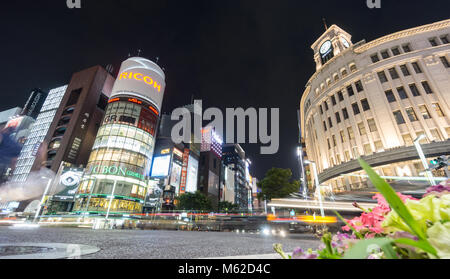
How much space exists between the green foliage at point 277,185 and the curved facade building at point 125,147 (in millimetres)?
27141

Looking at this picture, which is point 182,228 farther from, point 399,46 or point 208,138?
point 208,138

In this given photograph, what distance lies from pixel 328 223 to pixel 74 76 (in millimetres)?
83916

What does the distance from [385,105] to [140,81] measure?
2165 inches

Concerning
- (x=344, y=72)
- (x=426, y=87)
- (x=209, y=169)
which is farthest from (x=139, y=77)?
(x=426, y=87)

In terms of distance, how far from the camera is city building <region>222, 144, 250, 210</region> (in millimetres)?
112800

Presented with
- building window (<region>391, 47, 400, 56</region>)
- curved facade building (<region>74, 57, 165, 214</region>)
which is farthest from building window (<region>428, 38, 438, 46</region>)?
curved facade building (<region>74, 57, 165, 214</region>)

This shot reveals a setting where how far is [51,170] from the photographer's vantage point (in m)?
50.8

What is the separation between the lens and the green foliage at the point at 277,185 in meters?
29.6

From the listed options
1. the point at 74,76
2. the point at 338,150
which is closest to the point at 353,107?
the point at 338,150

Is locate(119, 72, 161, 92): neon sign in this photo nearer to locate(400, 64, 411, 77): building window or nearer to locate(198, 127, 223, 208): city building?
locate(198, 127, 223, 208): city building

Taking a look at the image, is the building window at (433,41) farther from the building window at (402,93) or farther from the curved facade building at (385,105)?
the building window at (402,93)

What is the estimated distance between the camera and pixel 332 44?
39344 millimetres
